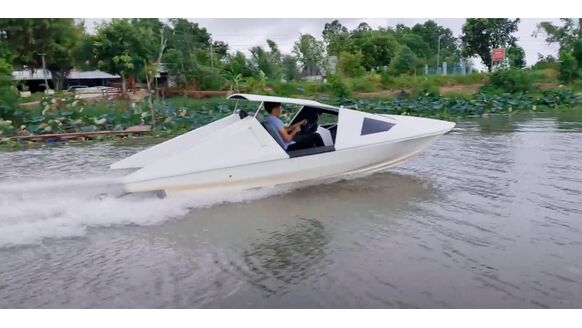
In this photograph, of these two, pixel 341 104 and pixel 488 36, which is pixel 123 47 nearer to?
pixel 341 104

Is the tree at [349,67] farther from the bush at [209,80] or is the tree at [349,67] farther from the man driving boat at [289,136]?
the man driving boat at [289,136]

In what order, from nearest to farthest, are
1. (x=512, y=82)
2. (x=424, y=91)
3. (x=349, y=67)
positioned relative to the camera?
1. (x=424, y=91)
2. (x=512, y=82)
3. (x=349, y=67)

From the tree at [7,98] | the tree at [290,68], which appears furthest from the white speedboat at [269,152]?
the tree at [290,68]

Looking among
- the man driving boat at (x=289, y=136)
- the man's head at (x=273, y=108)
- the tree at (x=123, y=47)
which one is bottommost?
the man driving boat at (x=289, y=136)

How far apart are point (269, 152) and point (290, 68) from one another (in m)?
36.1

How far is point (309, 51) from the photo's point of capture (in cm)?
4625

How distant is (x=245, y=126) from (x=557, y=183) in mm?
5138

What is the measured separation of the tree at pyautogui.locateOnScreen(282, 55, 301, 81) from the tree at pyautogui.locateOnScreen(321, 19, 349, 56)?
126 inches

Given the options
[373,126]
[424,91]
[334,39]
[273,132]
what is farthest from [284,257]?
[334,39]

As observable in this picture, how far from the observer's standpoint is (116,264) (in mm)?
5887

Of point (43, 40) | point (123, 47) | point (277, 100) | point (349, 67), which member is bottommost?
point (277, 100)

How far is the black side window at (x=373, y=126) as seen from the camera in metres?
8.94

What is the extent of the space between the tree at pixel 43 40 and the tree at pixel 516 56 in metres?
31.7

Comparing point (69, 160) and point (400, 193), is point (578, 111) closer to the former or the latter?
point (400, 193)
